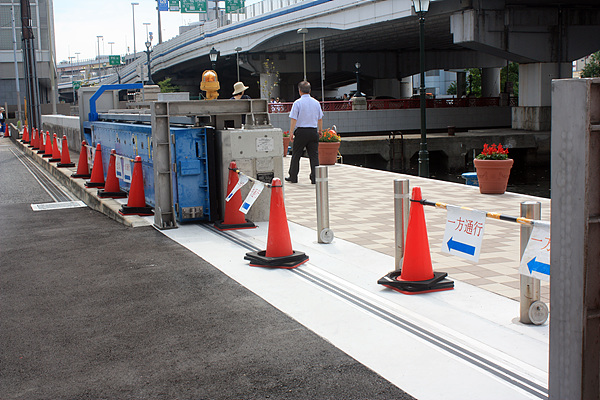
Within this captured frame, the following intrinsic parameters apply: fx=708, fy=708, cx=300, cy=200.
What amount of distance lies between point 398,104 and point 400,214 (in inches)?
1534

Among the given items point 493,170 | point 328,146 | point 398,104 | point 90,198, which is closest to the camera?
point 493,170

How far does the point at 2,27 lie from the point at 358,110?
5273 cm

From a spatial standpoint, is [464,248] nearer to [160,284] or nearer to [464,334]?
[464,334]

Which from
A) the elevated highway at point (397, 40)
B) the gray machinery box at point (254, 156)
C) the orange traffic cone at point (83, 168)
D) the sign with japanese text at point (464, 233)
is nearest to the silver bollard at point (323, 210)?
the gray machinery box at point (254, 156)

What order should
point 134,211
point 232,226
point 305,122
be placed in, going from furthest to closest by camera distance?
1. point 305,122
2. point 134,211
3. point 232,226

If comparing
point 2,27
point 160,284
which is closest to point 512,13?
point 160,284

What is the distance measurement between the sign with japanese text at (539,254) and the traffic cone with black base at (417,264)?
1670 millimetres

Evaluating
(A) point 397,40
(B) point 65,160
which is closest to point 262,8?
(A) point 397,40

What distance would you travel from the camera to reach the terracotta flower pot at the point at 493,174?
40.7 feet

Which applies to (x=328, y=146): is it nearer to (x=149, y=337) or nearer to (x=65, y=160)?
(x=65, y=160)

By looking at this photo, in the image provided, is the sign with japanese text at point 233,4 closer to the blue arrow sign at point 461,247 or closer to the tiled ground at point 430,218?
the tiled ground at point 430,218

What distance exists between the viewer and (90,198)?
13609 millimetres

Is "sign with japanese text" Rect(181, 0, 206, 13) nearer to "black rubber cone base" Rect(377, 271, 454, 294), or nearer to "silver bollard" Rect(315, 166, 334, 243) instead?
"silver bollard" Rect(315, 166, 334, 243)

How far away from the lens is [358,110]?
43.2 metres
